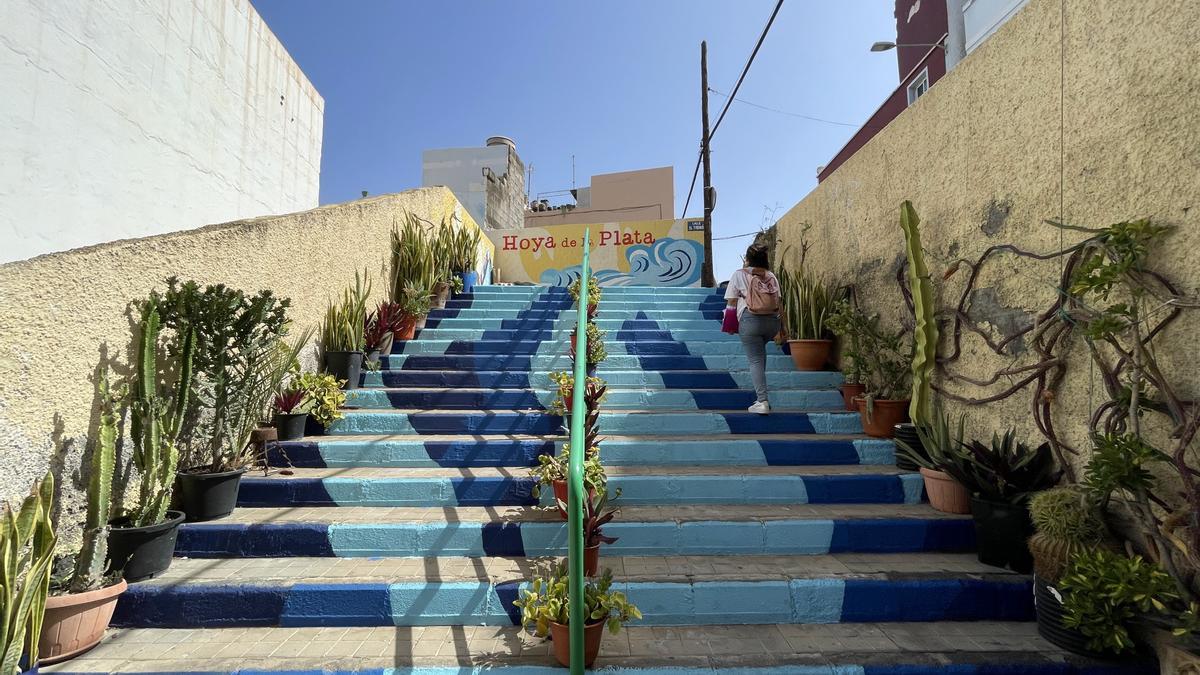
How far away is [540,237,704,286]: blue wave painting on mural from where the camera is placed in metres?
10.7

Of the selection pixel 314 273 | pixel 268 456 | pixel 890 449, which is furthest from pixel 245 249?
pixel 890 449

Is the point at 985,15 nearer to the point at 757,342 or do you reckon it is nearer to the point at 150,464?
the point at 757,342

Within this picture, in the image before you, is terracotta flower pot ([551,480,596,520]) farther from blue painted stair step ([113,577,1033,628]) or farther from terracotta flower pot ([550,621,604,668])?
terracotta flower pot ([550,621,604,668])

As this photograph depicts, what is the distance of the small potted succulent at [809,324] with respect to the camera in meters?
4.75

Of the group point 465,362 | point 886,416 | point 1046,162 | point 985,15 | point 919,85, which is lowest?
point 886,416

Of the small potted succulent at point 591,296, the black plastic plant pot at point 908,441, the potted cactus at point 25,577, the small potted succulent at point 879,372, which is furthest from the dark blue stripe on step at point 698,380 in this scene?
the potted cactus at point 25,577

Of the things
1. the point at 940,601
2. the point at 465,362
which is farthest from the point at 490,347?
the point at 940,601

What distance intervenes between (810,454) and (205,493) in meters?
3.48

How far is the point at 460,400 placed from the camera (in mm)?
4301

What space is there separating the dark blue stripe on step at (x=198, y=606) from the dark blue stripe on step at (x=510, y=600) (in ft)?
3.09

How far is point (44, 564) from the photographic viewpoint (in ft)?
6.34

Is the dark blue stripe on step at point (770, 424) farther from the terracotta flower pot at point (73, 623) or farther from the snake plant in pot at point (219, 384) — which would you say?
the terracotta flower pot at point (73, 623)

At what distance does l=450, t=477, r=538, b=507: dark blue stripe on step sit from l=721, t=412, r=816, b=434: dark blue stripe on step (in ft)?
5.16

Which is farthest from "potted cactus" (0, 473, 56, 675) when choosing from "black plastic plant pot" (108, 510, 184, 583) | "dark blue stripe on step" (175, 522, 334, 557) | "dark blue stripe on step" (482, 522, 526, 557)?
"dark blue stripe on step" (482, 522, 526, 557)
